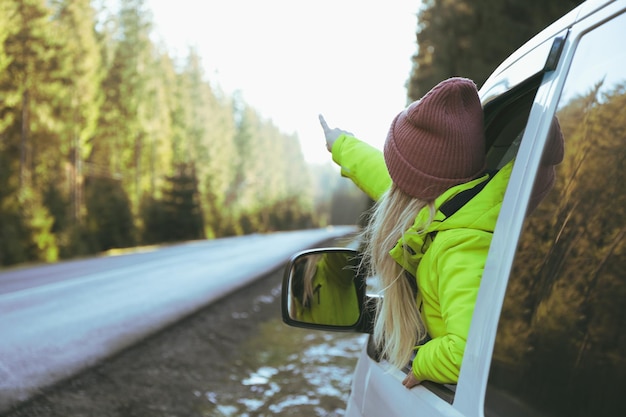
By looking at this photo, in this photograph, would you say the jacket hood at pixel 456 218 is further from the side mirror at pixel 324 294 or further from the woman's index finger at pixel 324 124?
the woman's index finger at pixel 324 124

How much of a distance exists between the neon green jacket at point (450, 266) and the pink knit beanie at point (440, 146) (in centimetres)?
8

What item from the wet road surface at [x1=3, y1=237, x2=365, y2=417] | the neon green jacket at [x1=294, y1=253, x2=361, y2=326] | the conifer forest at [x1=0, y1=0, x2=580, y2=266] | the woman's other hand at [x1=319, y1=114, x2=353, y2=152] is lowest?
the wet road surface at [x1=3, y1=237, x2=365, y2=417]

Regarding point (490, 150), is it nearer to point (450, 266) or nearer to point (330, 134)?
point (330, 134)

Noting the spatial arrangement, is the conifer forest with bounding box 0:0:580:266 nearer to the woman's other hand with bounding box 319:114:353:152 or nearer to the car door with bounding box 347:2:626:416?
the woman's other hand with bounding box 319:114:353:152

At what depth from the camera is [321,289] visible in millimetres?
2324

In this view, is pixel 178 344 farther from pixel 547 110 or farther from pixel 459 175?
pixel 547 110

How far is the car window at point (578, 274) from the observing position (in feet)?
3.46

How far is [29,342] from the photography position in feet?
26.2

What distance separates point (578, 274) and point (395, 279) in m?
0.77

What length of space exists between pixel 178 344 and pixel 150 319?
1.55 meters

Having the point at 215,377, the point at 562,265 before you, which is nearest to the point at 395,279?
the point at 562,265

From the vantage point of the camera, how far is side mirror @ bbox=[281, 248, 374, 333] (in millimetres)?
2246

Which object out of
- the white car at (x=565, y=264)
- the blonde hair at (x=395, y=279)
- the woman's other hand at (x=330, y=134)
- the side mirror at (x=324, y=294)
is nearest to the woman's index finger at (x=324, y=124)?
the woman's other hand at (x=330, y=134)

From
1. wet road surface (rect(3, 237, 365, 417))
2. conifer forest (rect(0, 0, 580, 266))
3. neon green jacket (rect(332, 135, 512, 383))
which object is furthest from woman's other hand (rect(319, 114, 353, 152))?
conifer forest (rect(0, 0, 580, 266))
